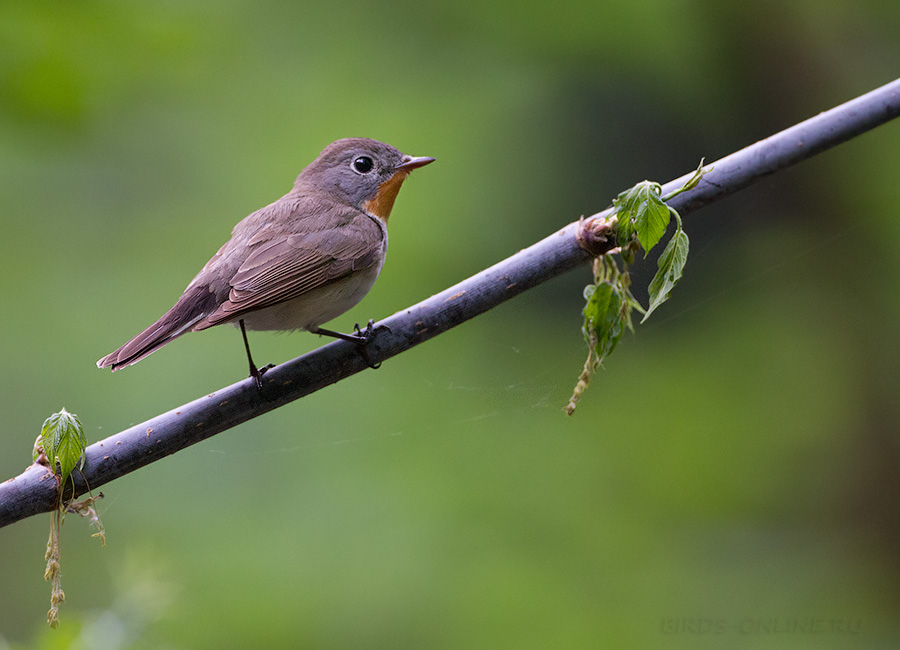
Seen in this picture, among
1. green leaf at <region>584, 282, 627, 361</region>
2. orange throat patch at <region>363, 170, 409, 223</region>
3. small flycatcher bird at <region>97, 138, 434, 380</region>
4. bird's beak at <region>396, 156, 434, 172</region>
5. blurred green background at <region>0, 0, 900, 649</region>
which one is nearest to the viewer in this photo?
green leaf at <region>584, 282, 627, 361</region>

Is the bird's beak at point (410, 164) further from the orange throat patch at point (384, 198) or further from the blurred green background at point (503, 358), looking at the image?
the blurred green background at point (503, 358)

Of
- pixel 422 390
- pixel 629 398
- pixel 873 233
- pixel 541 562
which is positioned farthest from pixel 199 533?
pixel 873 233

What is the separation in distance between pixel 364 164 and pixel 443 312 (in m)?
1.98

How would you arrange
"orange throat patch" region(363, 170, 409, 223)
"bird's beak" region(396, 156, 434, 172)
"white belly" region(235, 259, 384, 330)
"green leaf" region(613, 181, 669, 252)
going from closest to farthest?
1. "green leaf" region(613, 181, 669, 252)
2. "white belly" region(235, 259, 384, 330)
3. "bird's beak" region(396, 156, 434, 172)
4. "orange throat patch" region(363, 170, 409, 223)

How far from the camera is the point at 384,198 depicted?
3846mm

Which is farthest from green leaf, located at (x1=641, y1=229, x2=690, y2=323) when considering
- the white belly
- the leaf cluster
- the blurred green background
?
the blurred green background

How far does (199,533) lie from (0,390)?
196 cm

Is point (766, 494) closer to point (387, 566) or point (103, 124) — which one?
point (387, 566)

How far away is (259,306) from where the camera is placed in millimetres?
2869

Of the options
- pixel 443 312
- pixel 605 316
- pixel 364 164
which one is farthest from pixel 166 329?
pixel 364 164

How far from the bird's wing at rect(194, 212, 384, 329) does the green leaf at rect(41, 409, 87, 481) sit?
34.6 inches

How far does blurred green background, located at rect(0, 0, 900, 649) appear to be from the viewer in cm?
577

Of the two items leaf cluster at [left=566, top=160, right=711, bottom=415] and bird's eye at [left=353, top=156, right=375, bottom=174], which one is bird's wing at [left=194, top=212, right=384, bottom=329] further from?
leaf cluster at [left=566, top=160, right=711, bottom=415]

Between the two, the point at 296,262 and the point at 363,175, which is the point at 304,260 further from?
the point at 363,175
